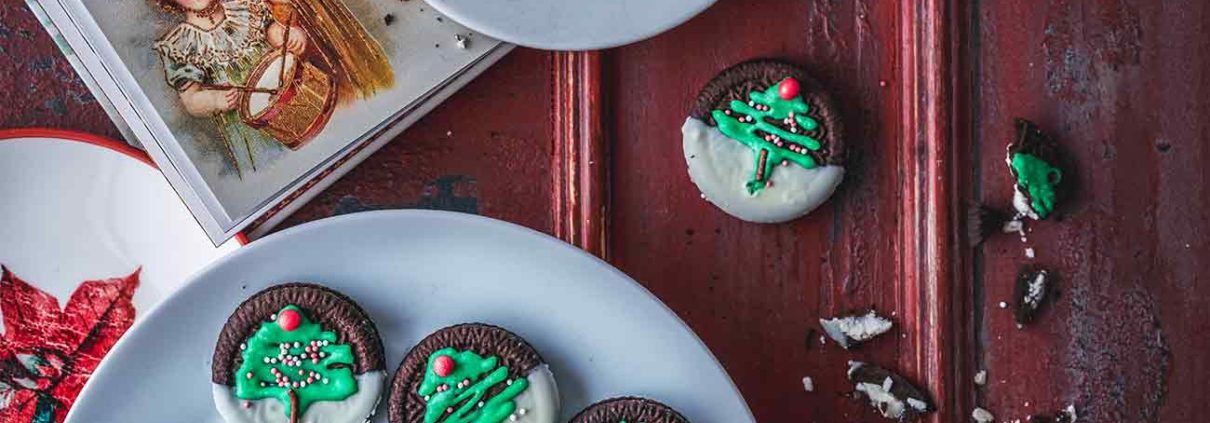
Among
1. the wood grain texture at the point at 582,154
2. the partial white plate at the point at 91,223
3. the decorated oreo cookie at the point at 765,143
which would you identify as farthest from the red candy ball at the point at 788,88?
the partial white plate at the point at 91,223

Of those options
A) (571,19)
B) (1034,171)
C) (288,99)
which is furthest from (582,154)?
(1034,171)

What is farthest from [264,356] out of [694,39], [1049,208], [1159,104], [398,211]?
[1159,104]

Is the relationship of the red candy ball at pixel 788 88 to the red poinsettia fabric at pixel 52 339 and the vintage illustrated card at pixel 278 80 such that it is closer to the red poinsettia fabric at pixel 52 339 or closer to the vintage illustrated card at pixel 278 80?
the vintage illustrated card at pixel 278 80

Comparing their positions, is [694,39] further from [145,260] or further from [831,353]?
[145,260]

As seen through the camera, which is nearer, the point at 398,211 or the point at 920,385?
the point at 398,211

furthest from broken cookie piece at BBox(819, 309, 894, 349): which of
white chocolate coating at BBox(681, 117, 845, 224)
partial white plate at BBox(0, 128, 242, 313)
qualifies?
partial white plate at BBox(0, 128, 242, 313)

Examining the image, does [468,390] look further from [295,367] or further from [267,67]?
[267,67]

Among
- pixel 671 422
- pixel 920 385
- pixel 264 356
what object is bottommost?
pixel 920 385
